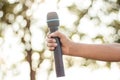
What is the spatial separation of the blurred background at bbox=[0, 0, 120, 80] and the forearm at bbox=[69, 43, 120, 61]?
5.78 metres

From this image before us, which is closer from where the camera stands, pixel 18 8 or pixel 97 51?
pixel 97 51

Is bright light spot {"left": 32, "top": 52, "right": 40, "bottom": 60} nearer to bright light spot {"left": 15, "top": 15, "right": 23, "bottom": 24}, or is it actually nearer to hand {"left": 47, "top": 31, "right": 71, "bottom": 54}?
bright light spot {"left": 15, "top": 15, "right": 23, "bottom": 24}

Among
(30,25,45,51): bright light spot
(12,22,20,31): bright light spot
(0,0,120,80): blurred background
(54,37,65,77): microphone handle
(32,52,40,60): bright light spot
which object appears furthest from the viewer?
(12,22,20,31): bright light spot

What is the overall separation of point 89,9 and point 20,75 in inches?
77.1

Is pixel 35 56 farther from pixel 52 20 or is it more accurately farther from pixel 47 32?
pixel 52 20

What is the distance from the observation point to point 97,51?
2.41 meters

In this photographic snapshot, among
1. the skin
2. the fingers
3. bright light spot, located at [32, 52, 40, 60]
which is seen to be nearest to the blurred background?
bright light spot, located at [32, 52, 40, 60]

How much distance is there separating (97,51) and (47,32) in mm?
5990

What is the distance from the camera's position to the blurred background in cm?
831

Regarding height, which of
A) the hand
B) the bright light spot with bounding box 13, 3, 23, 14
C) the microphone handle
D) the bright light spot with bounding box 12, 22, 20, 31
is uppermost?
the hand

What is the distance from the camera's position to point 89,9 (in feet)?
27.5

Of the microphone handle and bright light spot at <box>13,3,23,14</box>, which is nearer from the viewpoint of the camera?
the microphone handle

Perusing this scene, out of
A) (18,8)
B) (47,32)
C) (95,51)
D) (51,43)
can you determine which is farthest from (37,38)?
(51,43)

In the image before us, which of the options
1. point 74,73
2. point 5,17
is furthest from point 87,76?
point 5,17
